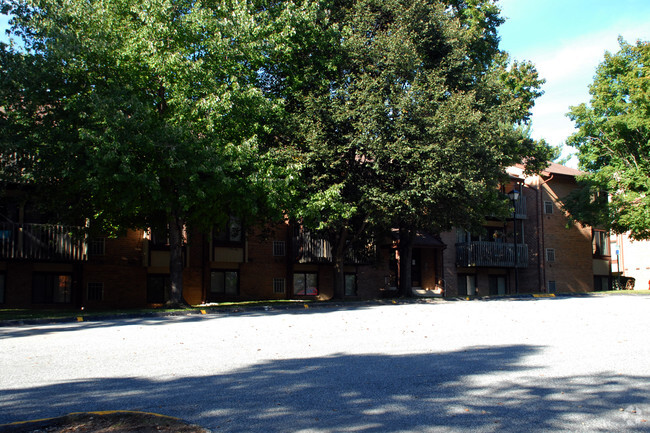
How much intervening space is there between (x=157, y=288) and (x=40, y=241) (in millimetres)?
6436

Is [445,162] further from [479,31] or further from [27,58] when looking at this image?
[27,58]

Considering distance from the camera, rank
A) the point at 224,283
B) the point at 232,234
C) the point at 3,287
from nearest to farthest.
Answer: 1. the point at 3,287
2. the point at 232,234
3. the point at 224,283

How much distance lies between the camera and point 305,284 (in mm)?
32938

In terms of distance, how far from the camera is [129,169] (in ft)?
56.0

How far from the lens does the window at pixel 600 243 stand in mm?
43500

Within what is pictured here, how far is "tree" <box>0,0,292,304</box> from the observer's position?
17.8 metres

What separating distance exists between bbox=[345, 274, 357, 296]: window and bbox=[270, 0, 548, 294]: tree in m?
7.74

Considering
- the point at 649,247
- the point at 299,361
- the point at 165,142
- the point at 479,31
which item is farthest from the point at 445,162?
the point at 649,247

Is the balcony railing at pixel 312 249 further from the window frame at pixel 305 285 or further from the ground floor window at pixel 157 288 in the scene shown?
the ground floor window at pixel 157 288

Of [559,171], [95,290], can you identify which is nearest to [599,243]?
[559,171]

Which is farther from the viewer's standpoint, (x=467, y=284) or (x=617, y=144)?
(x=467, y=284)

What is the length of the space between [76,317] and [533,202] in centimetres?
3340

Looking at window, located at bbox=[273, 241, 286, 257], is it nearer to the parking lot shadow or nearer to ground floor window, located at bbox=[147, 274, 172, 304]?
ground floor window, located at bbox=[147, 274, 172, 304]

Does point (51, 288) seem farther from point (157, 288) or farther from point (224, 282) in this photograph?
point (224, 282)
